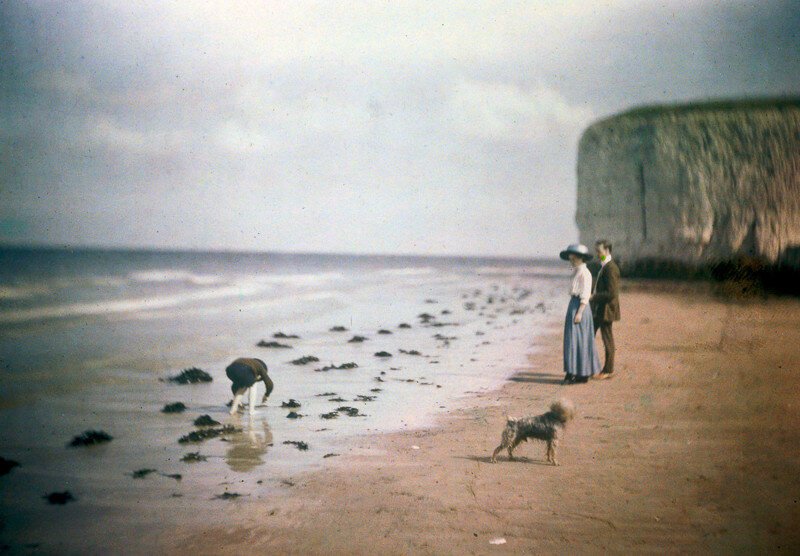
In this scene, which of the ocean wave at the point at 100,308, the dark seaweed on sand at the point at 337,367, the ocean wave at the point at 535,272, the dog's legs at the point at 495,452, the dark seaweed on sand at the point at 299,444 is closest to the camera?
the dog's legs at the point at 495,452

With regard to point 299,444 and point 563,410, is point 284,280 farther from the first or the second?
point 563,410

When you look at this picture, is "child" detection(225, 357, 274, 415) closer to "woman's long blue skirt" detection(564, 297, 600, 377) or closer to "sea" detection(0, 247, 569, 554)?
"sea" detection(0, 247, 569, 554)

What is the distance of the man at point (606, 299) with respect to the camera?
21.9 ft

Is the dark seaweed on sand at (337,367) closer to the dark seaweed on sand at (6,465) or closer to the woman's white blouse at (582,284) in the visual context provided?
the woman's white blouse at (582,284)

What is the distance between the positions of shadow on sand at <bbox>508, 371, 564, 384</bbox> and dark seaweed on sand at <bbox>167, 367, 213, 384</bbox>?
11.9 ft

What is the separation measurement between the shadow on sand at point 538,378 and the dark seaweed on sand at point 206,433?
335 centimetres

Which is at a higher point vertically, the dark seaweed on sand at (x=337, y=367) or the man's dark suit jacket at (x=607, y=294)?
the man's dark suit jacket at (x=607, y=294)

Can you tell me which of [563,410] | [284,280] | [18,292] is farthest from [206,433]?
[284,280]

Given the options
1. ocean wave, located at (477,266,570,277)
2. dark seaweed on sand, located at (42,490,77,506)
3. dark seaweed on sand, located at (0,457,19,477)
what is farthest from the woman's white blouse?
ocean wave, located at (477,266,570,277)

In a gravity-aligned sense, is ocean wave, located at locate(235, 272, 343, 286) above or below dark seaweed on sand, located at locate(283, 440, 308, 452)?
above

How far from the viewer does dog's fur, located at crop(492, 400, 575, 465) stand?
13.0 ft

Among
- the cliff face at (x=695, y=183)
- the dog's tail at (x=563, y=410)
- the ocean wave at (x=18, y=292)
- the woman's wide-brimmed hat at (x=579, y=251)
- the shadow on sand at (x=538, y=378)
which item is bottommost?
the shadow on sand at (x=538, y=378)

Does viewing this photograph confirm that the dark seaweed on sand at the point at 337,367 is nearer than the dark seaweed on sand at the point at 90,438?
No

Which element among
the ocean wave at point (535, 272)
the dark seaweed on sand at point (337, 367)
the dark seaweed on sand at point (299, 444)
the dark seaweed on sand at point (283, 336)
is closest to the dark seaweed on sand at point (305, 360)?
the dark seaweed on sand at point (337, 367)
